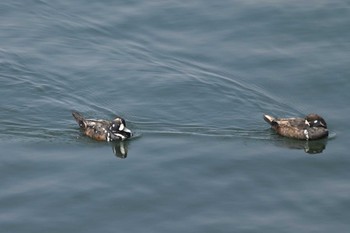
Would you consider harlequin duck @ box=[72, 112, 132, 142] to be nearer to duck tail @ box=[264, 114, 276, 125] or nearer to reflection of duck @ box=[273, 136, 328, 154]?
duck tail @ box=[264, 114, 276, 125]

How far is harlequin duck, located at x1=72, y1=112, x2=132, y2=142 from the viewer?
2934cm

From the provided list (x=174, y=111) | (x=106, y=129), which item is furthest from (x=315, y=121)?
(x=106, y=129)

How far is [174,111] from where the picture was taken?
103ft

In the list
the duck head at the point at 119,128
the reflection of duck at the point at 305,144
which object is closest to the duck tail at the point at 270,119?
the reflection of duck at the point at 305,144

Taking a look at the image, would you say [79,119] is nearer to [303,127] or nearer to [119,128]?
[119,128]

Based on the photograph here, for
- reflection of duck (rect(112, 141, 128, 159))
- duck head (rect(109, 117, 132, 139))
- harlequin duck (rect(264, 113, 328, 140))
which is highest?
harlequin duck (rect(264, 113, 328, 140))

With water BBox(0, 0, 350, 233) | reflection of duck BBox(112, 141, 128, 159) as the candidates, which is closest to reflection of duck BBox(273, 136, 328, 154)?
water BBox(0, 0, 350, 233)

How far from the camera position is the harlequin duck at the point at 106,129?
2934cm

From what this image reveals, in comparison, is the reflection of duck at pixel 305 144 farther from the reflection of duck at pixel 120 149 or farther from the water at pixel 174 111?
the reflection of duck at pixel 120 149

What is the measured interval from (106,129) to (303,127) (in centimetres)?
501

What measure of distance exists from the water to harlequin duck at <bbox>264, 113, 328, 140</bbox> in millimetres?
299

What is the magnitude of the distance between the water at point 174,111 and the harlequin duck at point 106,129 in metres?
0.24

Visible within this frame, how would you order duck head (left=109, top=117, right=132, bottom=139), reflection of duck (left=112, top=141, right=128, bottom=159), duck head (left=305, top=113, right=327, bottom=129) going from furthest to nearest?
duck head (left=305, top=113, right=327, bottom=129) < duck head (left=109, top=117, right=132, bottom=139) < reflection of duck (left=112, top=141, right=128, bottom=159)

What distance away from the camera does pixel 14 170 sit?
27812mm
